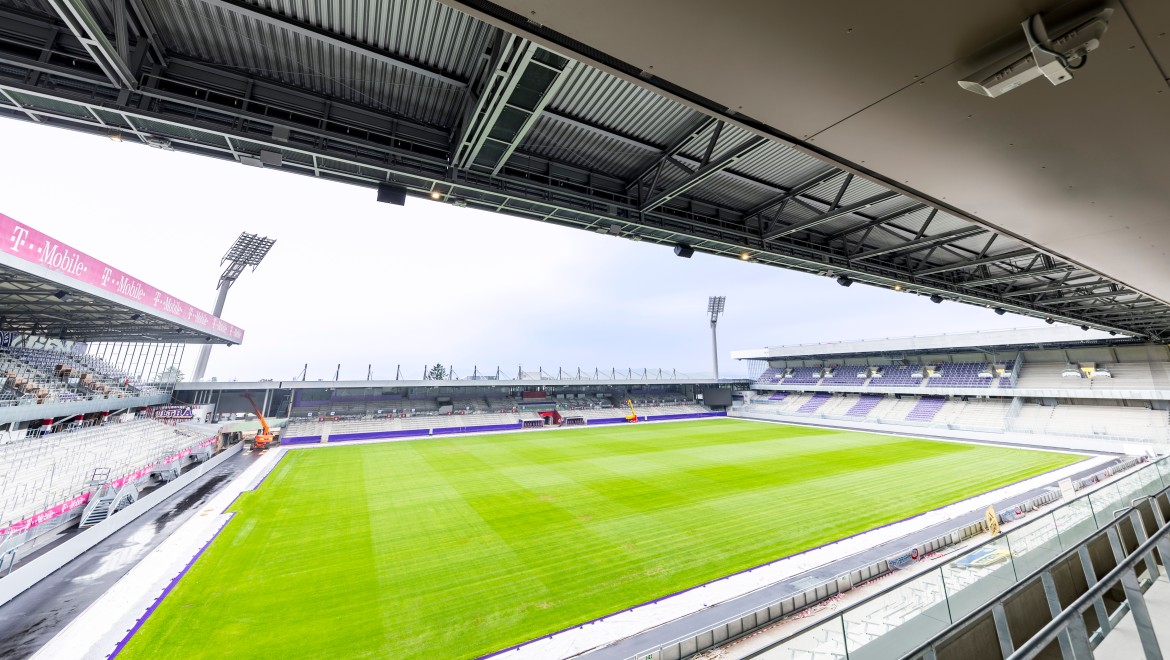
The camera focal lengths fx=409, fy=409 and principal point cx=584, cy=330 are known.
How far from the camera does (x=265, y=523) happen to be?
12.7 m

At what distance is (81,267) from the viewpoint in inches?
558

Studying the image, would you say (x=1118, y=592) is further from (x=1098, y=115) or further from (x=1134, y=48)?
(x=1134, y=48)

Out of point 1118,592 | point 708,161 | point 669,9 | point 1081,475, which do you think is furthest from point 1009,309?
A: point 669,9

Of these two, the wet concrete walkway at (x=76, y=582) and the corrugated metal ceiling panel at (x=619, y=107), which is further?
the wet concrete walkway at (x=76, y=582)

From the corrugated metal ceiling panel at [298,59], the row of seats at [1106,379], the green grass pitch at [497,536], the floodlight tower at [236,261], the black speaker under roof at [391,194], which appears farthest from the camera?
the floodlight tower at [236,261]

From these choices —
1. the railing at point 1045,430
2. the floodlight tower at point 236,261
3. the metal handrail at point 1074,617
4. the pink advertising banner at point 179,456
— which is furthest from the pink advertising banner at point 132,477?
the railing at point 1045,430

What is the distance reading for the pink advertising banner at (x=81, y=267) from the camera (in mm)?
11727

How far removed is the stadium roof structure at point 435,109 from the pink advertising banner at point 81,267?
1224cm

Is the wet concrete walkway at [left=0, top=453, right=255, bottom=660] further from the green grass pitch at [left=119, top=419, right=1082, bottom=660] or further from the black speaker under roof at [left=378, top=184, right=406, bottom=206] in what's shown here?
the black speaker under roof at [left=378, top=184, right=406, bottom=206]

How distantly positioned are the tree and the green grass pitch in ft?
64.4

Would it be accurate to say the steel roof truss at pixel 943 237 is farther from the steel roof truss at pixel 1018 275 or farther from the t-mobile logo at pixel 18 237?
the t-mobile logo at pixel 18 237

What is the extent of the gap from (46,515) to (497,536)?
39.1 ft

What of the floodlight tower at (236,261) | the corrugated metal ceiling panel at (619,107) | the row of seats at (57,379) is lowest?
the row of seats at (57,379)

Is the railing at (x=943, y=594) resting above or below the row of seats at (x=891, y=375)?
below
